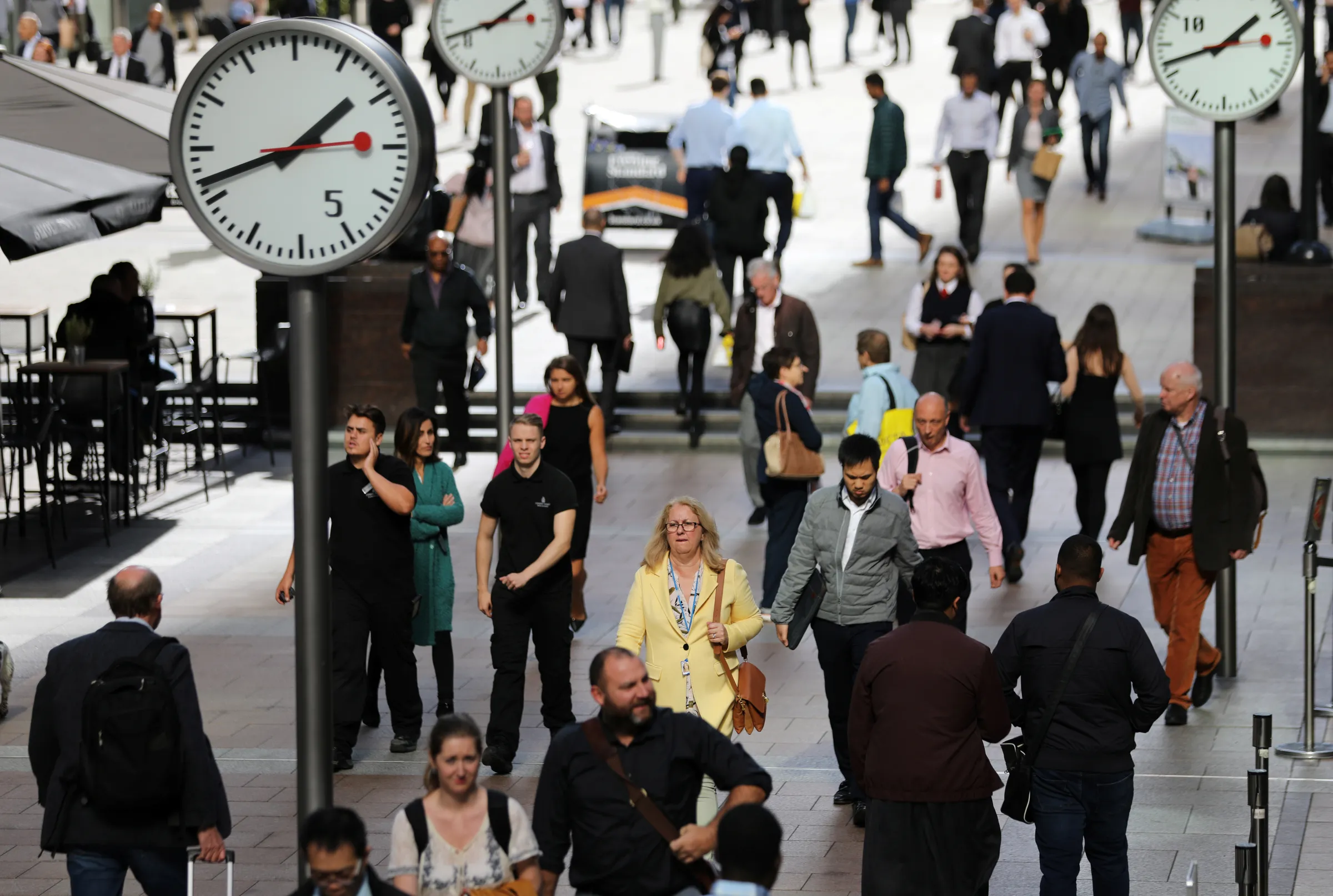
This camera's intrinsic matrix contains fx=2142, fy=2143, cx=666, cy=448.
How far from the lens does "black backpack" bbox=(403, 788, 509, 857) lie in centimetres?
624

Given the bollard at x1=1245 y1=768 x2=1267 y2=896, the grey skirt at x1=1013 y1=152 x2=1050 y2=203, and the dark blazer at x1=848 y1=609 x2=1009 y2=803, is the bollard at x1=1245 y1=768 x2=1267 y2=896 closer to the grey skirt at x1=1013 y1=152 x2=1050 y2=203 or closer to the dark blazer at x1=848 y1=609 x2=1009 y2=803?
the dark blazer at x1=848 y1=609 x2=1009 y2=803

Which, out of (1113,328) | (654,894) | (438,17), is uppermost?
(438,17)

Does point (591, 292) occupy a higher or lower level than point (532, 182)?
lower

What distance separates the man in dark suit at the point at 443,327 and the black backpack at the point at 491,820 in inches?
437

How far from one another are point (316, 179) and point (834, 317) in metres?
16.0

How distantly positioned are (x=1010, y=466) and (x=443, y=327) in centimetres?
528

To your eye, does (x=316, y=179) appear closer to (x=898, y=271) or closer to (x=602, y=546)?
(x=602, y=546)

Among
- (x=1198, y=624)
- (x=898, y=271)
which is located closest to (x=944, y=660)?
(x=1198, y=624)

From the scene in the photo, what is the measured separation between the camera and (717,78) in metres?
22.3

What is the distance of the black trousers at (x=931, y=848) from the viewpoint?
7508mm

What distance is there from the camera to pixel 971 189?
77.7 ft

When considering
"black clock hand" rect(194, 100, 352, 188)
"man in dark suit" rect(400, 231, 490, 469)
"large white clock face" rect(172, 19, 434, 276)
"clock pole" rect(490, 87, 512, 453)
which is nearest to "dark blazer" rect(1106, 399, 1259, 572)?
"clock pole" rect(490, 87, 512, 453)

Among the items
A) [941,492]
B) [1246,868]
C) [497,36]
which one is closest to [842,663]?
[941,492]

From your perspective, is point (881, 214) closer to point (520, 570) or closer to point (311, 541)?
point (520, 570)
